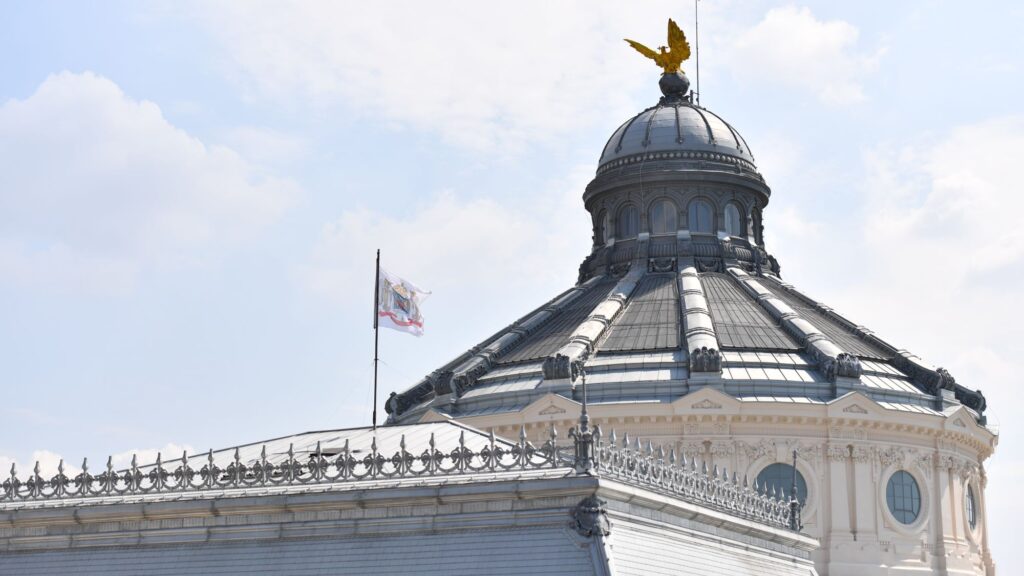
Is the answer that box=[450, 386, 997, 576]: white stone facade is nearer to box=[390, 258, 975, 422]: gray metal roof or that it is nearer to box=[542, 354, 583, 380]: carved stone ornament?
box=[390, 258, 975, 422]: gray metal roof

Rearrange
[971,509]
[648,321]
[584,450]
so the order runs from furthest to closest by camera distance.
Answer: [648,321], [971,509], [584,450]

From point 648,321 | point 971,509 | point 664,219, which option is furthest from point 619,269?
point 971,509

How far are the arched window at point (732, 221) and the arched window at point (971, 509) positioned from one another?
1989 centimetres

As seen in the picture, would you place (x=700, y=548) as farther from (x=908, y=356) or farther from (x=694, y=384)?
(x=908, y=356)

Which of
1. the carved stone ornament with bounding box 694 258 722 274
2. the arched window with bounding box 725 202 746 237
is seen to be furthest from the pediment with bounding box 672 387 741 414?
the arched window with bounding box 725 202 746 237

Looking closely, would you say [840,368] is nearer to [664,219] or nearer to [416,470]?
[664,219]

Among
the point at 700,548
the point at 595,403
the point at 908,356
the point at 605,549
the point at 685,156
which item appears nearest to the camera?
the point at 605,549

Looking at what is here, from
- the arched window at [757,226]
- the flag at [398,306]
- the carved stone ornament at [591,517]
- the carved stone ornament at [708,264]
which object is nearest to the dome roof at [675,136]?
the arched window at [757,226]

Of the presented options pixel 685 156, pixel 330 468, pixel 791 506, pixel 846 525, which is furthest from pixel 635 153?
pixel 330 468

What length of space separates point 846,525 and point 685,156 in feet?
81.8

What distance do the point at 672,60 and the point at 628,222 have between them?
1146 cm

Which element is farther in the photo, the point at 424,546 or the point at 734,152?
the point at 734,152

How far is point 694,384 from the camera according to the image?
243ft

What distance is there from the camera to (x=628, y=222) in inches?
3639
